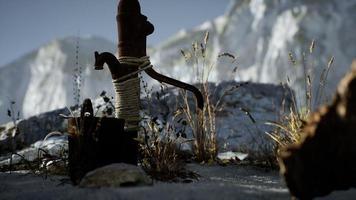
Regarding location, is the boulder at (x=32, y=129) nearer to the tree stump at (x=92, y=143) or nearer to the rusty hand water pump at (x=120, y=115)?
the rusty hand water pump at (x=120, y=115)

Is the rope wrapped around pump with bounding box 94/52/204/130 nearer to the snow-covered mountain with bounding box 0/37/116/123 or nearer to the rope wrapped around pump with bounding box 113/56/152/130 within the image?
the rope wrapped around pump with bounding box 113/56/152/130

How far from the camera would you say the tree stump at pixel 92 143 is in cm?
198

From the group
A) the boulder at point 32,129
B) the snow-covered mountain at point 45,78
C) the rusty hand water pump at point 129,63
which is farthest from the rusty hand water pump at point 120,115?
the snow-covered mountain at point 45,78

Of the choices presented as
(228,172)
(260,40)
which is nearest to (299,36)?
(260,40)

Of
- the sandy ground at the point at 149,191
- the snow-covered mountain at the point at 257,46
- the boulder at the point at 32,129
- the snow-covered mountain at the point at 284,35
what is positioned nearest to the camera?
the sandy ground at the point at 149,191

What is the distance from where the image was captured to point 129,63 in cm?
228

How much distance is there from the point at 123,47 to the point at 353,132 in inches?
57.7

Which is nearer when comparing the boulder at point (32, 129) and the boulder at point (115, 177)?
the boulder at point (115, 177)

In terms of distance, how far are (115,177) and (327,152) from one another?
956mm

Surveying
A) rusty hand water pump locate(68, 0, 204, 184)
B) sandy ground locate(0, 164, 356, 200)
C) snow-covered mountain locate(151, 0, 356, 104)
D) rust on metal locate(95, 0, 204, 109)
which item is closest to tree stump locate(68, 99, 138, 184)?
rusty hand water pump locate(68, 0, 204, 184)

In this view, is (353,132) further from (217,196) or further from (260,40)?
(260,40)

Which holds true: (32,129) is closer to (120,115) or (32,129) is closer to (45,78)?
(120,115)

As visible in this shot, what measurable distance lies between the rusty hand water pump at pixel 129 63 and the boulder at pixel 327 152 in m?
1.02

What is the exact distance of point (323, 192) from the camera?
144 centimetres
